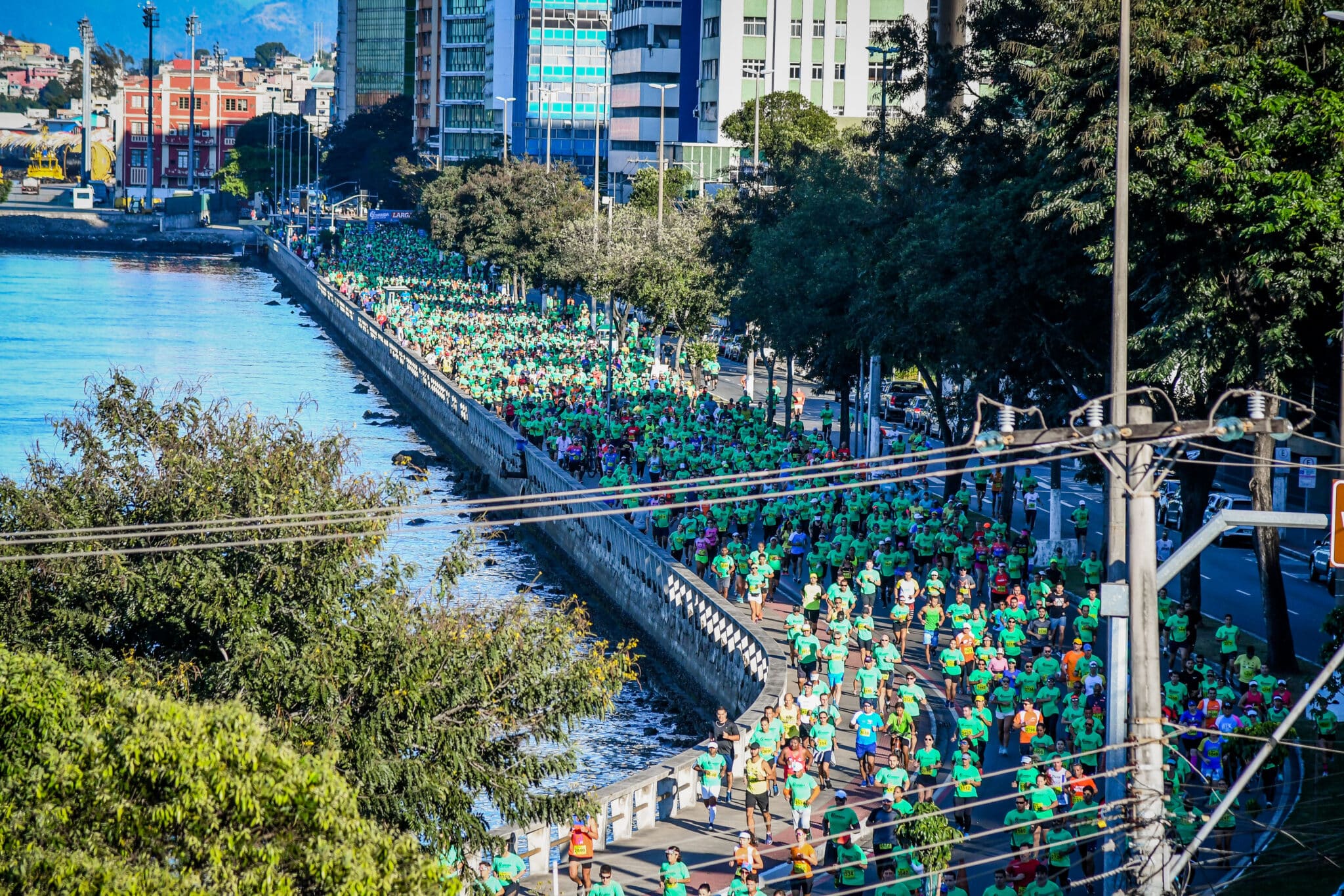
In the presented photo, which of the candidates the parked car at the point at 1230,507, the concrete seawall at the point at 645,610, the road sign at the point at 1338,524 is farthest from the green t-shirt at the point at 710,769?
the parked car at the point at 1230,507

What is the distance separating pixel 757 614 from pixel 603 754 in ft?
11.5

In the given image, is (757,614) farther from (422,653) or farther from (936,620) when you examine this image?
(422,653)

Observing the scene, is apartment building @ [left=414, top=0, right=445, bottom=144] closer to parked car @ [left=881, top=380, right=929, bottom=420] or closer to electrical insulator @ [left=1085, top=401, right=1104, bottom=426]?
parked car @ [left=881, top=380, right=929, bottom=420]

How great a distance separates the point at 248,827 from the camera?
1153cm

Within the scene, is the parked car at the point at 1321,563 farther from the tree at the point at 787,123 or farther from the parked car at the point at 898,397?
the tree at the point at 787,123

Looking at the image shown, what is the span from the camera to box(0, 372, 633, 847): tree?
1712cm

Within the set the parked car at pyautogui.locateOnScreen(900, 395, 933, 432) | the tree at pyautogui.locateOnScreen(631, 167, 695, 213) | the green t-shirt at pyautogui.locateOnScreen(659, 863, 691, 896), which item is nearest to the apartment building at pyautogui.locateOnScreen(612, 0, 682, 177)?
the tree at pyautogui.locateOnScreen(631, 167, 695, 213)

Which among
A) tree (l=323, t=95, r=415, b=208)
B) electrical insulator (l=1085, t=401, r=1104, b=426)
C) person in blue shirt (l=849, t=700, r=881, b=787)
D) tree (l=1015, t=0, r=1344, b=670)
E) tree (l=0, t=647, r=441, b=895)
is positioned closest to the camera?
tree (l=0, t=647, r=441, b=895)

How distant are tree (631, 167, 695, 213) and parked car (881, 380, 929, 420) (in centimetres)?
2345

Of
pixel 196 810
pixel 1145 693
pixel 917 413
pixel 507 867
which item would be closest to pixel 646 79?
pixel 917 413

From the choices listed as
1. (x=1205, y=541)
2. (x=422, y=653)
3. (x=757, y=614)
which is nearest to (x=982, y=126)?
(x=757, y=614)

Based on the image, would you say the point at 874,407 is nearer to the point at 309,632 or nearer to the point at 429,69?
the point at 309,632

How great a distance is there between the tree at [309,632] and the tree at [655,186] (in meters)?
57.9

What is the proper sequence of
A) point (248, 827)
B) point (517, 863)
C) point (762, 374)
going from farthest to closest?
point (762, 374), point (517, 863), point (248, 827)
